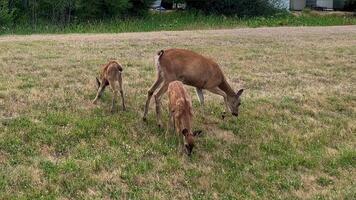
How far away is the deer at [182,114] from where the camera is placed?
757 cm

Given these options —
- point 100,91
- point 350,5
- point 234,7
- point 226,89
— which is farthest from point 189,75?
point 350,5

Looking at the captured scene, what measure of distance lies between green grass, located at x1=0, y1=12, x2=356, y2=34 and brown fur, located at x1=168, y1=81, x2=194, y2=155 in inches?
618

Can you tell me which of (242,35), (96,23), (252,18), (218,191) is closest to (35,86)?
(218,191)

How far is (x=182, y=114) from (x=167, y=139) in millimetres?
629

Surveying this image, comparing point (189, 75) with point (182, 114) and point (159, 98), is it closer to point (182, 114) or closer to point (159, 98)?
point (159, 98)

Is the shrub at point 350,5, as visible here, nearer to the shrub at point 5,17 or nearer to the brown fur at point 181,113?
the shrub at point 5,17

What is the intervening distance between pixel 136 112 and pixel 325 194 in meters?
3.57

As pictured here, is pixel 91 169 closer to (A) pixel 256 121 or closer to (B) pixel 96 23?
(A) pixel 256 121

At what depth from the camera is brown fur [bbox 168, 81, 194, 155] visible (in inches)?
298

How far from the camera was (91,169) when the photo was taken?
719 cm

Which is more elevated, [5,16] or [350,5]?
[350,5]

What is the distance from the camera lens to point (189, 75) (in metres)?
9.03

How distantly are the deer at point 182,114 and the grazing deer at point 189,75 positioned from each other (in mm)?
662

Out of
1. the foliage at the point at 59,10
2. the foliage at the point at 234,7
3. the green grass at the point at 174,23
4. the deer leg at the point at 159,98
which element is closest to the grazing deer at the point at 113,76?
the deer leg at the point at 159,98
